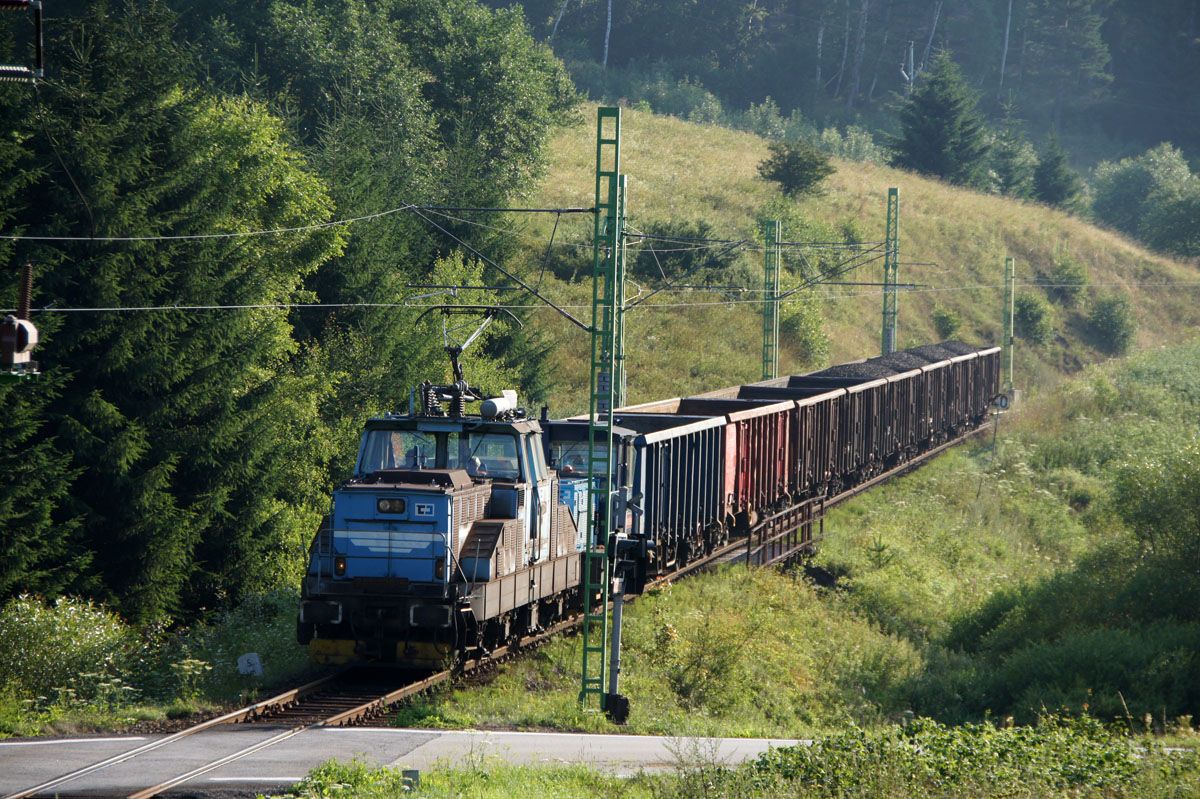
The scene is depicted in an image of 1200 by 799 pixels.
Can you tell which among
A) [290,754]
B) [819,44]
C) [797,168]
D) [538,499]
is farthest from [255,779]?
[819,44]

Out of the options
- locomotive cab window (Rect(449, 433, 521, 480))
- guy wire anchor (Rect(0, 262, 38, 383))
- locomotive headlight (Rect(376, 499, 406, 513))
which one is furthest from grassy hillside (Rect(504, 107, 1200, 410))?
guy wire anchor (Rect(0, 262, 38, 383))

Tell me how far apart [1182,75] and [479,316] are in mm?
111691

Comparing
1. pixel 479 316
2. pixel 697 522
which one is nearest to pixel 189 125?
pixel 697 522

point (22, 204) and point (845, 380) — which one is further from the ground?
point (22, 204)

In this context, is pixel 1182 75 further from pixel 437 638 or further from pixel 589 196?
pixel 437 638

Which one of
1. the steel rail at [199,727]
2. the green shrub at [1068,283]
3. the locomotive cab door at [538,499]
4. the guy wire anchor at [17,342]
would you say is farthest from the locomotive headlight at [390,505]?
the green shrub at [1068,283]

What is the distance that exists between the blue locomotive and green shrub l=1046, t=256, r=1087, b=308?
7262 cm

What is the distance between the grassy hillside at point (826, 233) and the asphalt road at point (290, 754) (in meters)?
36.4

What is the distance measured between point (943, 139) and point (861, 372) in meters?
59.5

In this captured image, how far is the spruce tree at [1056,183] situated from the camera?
102125mm

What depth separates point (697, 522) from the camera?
2703 cm

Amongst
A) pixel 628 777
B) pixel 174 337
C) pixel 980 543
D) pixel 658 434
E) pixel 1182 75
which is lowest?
pixel 980 543

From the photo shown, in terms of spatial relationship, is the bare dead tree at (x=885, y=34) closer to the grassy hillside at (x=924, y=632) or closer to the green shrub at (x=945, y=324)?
the green shrub at (x=945, y=324)

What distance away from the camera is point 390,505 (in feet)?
56.7
